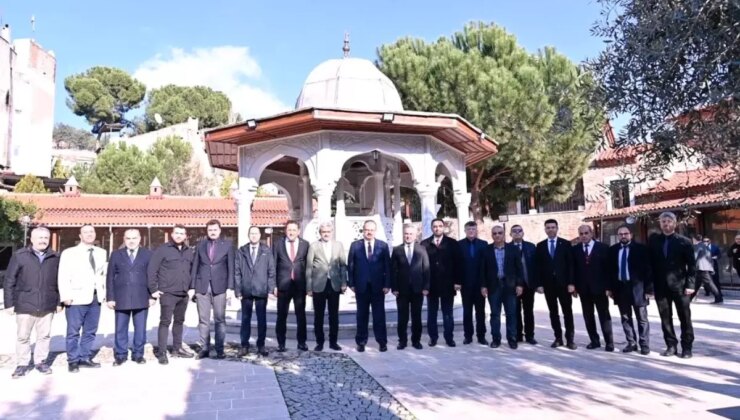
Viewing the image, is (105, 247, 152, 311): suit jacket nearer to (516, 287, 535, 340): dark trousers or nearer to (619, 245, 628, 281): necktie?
(516, 287, 535, 340): dark trousers

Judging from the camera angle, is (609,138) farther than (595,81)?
Yes

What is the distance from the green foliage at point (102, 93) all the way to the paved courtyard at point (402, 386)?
48185 mm

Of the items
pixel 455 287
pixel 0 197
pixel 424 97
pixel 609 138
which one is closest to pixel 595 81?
pixel 609 138

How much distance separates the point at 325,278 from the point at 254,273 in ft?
2.78

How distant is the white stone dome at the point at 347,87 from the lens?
8.17 metres

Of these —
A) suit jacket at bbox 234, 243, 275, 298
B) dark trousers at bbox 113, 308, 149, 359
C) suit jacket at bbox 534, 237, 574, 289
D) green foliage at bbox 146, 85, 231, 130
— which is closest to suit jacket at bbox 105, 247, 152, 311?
dark trousers at bbox 113, 308, 149, 359

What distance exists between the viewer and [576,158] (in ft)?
54.5

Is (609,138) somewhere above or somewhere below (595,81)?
below

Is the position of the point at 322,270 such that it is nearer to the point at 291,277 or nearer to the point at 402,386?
the point at 291,277

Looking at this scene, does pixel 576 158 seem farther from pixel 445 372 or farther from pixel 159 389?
pixel 159 389

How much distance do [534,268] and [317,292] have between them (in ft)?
8.92

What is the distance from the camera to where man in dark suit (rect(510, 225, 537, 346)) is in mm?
6062

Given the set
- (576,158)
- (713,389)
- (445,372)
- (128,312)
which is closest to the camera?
(713,389)

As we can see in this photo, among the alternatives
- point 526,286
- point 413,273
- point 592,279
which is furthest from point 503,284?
point 413,273
